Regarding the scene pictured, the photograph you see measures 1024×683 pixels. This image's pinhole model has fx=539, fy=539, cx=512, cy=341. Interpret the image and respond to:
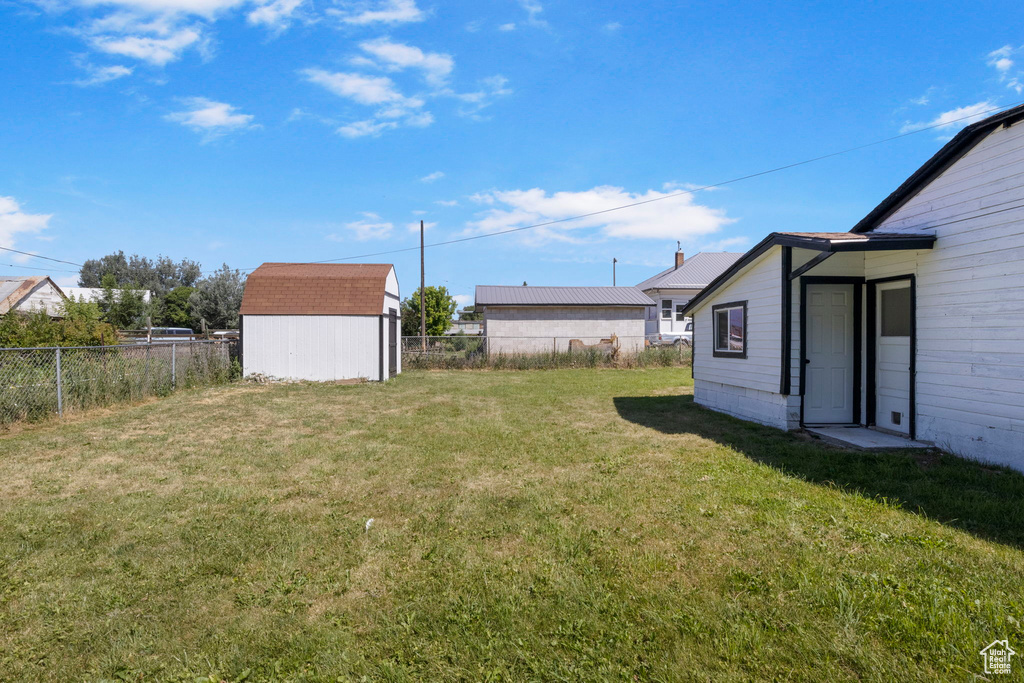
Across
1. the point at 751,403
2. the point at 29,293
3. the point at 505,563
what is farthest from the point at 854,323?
the point at 29,293

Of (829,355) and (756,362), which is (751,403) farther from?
(829,355)

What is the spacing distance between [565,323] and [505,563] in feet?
75.3

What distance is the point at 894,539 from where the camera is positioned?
4086mm

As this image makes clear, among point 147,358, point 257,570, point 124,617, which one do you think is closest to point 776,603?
point 257,570

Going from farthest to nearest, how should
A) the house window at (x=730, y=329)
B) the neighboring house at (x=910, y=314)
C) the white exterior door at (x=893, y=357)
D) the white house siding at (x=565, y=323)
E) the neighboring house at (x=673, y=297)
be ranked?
the neighboring house at (x=673, y=297)
the white house siding at (x=565, y=323)
the house window at (x=730, y=329)
the white exterior door at (x=893, y=357)
the neighboring house at (x=910, y=314)

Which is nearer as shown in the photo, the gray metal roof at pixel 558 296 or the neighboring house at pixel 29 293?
the gray metal roof at pixel 558 296

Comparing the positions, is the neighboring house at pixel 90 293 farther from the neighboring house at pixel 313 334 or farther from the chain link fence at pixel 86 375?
the chain link fence at pixel 86 375

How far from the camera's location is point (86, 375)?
34.9 feet

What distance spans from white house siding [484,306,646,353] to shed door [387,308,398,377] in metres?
7.32

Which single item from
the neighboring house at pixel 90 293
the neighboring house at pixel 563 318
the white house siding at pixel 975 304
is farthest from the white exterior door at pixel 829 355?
the neighboring house at pixel 90 293

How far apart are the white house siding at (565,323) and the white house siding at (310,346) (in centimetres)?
1017

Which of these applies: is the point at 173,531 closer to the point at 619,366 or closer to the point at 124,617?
the point at 124,617

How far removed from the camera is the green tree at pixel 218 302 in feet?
145

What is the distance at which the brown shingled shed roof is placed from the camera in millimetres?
16750
